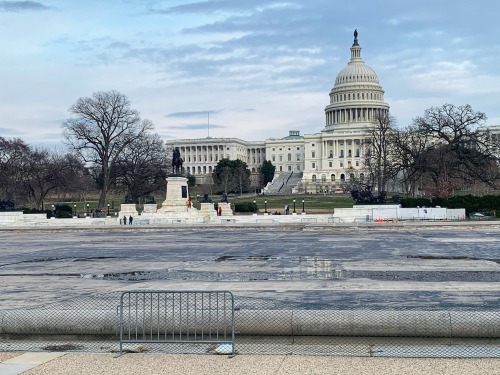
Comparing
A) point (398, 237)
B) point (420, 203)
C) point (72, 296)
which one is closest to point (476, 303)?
point (72, 296)

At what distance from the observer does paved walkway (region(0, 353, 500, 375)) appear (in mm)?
8797

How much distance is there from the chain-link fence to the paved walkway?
1.72 feet

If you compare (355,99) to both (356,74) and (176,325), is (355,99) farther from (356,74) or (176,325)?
(176,325)

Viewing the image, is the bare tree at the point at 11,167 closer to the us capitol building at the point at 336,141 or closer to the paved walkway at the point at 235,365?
the paved walkway at the point at 235,365

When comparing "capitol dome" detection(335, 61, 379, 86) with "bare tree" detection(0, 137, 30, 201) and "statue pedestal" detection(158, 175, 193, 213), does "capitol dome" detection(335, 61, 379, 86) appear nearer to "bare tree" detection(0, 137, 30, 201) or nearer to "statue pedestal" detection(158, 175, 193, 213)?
"bare tree" detection(0, 137, 30, 201)

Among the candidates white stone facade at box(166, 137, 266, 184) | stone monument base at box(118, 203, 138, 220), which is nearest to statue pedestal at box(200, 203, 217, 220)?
stone monument base at box(118, 203, 138, 220)

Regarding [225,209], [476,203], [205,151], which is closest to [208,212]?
[225,209]

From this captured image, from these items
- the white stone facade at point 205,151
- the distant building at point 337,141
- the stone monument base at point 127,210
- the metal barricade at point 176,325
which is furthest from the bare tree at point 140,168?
the white stone facade at point 205,151

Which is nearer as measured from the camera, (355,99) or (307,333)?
(307,333)

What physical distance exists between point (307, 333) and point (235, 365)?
2055 millimetres

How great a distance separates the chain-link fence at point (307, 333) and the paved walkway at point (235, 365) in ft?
1.72

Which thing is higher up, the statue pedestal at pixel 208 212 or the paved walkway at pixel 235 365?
the statue pedestal at pixel 208 212

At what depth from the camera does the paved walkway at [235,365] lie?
28.9ft

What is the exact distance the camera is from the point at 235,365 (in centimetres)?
923
